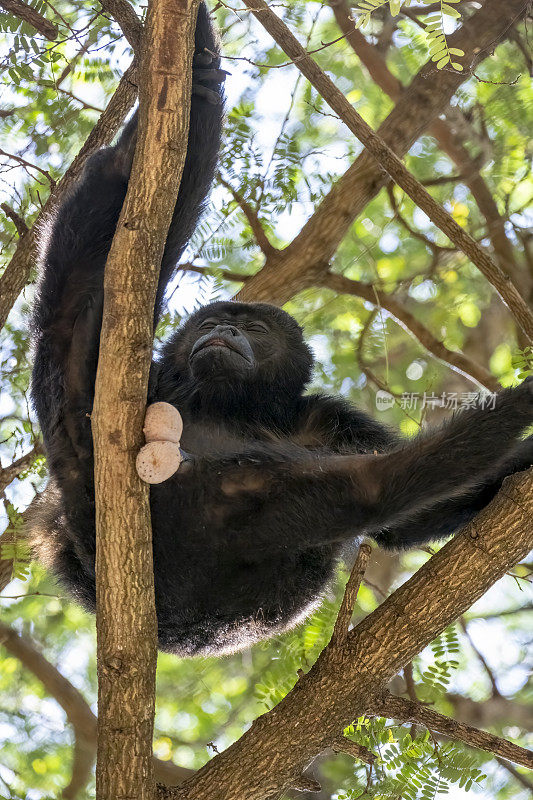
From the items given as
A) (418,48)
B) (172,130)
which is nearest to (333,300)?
(418,48)

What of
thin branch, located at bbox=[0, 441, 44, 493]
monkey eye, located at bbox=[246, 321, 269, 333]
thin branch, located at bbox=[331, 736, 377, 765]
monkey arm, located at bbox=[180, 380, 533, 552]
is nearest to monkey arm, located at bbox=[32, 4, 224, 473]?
monkey arm, located at bbox=[180, 380, 533, 552]

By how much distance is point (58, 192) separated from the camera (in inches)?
179

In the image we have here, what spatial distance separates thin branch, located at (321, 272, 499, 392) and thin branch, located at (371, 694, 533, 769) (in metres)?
2.42

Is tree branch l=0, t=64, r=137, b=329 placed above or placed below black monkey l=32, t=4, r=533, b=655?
above

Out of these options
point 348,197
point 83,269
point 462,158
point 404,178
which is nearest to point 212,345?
point 83,269

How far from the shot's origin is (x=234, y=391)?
13.3 feet

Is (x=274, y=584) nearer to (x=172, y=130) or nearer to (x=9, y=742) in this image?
(x=172, y=130)

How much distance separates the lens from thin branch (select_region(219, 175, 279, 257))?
550 cm

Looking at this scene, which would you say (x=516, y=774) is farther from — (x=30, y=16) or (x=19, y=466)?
(x=30, y=16)

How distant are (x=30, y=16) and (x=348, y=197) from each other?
2.15m

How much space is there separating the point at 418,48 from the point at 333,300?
1.78 m

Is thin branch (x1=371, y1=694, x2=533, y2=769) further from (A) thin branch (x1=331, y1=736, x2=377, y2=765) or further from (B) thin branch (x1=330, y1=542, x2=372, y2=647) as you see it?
(B) thin branch (x1=330, y1=542, x2=372, y2=647)

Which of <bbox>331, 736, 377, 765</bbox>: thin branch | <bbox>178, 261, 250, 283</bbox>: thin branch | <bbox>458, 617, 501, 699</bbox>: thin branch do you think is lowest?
<bbox>331, 736, 377, 765</bbox>: thin branch

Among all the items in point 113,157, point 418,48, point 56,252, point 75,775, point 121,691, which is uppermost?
point 418,48
